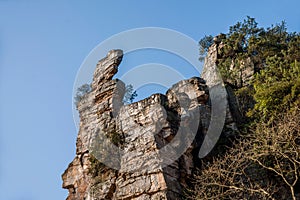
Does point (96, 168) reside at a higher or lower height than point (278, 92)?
higher

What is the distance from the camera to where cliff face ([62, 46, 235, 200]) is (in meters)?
15.4

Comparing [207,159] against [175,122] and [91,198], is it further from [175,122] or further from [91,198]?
[91,198]

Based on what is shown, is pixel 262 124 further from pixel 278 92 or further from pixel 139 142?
pixel 139 142

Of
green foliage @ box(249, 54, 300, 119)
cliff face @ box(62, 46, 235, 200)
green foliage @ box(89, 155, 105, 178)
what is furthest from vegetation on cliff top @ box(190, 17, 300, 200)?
green foliage @ box(89, 155, 105, 178)

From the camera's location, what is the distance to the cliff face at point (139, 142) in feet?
50.5

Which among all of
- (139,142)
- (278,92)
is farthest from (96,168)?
(278,92)

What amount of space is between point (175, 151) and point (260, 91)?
14.4 ft

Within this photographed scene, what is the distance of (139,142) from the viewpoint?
16.3 m

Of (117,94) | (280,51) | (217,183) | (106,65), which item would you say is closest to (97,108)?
(117,94)

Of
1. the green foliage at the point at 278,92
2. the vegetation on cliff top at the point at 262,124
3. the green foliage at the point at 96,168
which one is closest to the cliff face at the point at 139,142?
the green foliage at the point at 96,168

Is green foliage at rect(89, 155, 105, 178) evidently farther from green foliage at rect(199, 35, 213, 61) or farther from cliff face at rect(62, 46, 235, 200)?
green foliage at rect(199, 35, 213, 61)

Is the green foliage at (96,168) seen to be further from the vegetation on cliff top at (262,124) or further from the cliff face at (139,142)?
the vegetation on cliff top at (262,124)

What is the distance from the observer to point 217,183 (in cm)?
1404

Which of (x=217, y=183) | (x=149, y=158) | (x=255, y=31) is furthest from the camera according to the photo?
(x=255, y=31)
